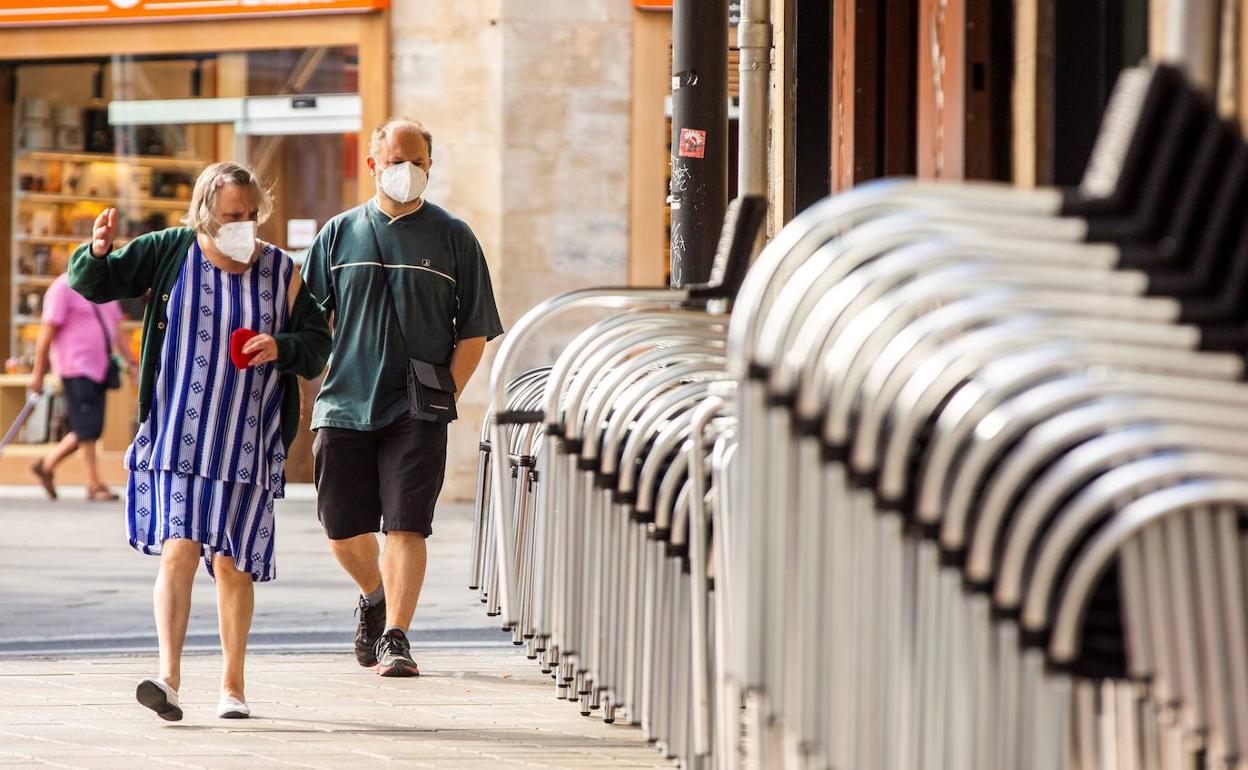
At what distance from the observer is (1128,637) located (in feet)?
8.95

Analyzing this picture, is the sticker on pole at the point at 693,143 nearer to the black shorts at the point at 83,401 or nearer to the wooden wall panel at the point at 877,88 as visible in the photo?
the wooden wall panel at the point at 877,88

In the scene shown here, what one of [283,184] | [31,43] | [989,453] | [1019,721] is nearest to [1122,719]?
[1019,721]

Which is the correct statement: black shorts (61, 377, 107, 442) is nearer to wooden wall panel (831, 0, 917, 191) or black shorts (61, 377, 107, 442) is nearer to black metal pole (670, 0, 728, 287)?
black metal pole (670, 0, 728, 287)

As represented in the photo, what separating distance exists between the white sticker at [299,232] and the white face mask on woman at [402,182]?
896cm

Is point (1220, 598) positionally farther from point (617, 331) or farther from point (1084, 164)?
point (1084, 164)

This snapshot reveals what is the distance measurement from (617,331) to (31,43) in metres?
12.7

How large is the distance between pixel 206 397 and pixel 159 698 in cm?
87

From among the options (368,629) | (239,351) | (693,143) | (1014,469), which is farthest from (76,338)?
(1014,469)

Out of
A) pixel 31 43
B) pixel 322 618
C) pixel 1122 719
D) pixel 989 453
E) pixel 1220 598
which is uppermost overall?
pixel 31 43

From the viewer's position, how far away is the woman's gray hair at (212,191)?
577 cm

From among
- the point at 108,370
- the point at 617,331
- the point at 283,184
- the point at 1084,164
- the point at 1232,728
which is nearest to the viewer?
the point at 1232,728

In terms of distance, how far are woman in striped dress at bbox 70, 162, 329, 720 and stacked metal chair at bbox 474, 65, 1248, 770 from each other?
3075 millimetres

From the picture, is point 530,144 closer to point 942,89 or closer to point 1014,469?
point 942,89

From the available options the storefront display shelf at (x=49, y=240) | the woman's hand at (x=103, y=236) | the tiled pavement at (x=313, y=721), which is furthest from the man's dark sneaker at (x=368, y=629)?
the storefront display shelf at (x=49, y=240)
